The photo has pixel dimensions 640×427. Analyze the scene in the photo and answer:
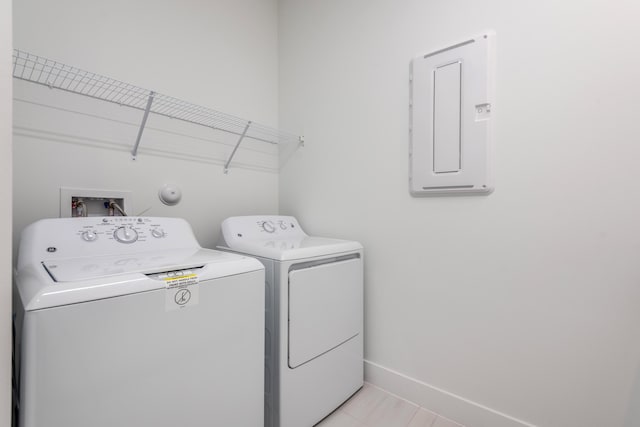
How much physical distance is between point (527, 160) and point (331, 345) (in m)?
1.28

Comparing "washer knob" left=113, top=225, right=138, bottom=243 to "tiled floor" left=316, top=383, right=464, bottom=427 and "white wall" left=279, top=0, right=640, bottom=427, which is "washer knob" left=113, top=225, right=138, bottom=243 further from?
"tiled floor" left=316, top=383, right=464, bottom=427

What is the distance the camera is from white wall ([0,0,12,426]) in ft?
2.20

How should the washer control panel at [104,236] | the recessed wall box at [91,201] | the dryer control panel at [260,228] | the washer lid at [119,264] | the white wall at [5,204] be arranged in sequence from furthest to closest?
the dryer control panel at [260,228] < the recessed wall box at [91,201] < the washer control panel at [104,236] < the washer lid at [119,264] < the white wall at [5,204]

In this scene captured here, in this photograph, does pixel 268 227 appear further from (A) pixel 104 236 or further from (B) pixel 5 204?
(B) pixel 5 204

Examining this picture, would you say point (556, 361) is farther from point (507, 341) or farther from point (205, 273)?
point (205, 273)

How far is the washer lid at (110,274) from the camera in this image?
0.73 m

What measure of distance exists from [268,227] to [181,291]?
3.06ft

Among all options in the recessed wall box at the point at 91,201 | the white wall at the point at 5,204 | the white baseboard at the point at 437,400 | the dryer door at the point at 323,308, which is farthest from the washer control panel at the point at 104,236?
the white baseboard at the point at 437,400

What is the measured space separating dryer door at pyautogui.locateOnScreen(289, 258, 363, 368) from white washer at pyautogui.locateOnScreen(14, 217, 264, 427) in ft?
→ 0.71

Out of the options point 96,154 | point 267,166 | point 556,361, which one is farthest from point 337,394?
point 96,154

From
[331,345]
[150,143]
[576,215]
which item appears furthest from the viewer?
[150,143]

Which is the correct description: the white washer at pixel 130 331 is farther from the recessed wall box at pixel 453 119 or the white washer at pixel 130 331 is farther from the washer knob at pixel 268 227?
the recessed wall box at pixel 453 119

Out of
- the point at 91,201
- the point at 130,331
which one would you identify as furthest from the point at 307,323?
the point at 91,201

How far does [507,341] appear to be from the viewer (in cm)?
133
